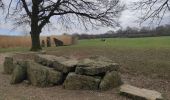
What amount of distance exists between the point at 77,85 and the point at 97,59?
1.84m

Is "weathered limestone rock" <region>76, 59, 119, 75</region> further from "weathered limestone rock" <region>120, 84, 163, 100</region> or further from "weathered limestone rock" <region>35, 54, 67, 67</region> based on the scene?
"weathered limestone rock" <region>35, 54, 67, 67</region>

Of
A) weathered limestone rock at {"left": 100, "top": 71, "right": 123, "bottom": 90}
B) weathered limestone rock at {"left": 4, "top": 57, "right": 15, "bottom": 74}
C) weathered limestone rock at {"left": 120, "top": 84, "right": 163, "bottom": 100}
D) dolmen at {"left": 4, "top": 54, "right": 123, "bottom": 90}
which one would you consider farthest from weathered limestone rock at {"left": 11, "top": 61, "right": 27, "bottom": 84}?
weathered limestone rock at {"left": 120, "top": 84, "right": 163, "bottom": 100}

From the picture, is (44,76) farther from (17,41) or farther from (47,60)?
(17,41)

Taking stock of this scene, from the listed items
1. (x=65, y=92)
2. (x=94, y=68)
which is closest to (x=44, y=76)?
(x=65, y=92)

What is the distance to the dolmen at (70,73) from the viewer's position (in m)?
11.7

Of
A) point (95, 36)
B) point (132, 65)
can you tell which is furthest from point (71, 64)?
point (95, 36)

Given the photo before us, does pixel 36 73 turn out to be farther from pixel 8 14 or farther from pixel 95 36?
pixel 95 36

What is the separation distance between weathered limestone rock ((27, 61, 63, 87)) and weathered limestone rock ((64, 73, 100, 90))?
0.64 metres

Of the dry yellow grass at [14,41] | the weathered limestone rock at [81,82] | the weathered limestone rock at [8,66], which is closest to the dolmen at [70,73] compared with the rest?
the weathered limestone rock at [81,82]

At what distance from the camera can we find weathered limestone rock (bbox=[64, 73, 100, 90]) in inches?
460

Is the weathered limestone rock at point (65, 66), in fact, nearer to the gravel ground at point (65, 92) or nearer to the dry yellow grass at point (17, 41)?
the gravel ground at point (65, 92)

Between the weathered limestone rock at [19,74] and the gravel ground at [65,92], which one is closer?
the gravel ground at [65,92]

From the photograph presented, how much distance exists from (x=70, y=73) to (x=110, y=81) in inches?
51.4

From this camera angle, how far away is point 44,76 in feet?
41.8
